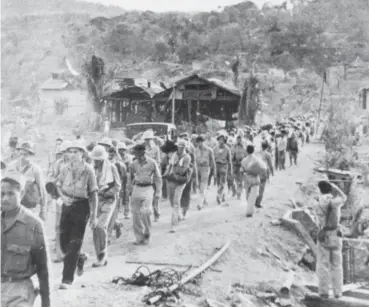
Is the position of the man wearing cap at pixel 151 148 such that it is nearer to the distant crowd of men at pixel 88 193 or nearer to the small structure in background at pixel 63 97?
the distant crowd of men at pixel 88 193

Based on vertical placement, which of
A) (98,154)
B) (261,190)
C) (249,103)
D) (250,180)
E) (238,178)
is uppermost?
(249,103)

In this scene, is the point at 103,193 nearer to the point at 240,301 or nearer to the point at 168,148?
the point at 240,301

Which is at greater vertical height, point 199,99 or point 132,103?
point 199,99

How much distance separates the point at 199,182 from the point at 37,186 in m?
6.89

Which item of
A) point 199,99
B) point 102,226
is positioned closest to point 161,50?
point 199,99

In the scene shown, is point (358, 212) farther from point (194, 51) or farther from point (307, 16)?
point (307, 16)

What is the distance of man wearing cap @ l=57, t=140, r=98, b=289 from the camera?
6.10 metres

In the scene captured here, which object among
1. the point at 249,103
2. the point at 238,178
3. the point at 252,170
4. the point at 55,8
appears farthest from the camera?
the point at 55,8

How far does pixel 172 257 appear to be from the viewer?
8.09 m

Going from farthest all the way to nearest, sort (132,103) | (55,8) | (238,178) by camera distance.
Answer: (55,8)
(132,103)
(238,178)

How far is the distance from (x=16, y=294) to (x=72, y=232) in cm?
265

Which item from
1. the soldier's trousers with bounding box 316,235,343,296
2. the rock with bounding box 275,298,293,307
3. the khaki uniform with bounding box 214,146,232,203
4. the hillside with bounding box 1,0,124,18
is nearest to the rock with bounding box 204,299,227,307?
the rock with bounding box 275,298,293,307

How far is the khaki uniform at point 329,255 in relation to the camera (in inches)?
289

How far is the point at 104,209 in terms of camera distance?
7.20 metres
